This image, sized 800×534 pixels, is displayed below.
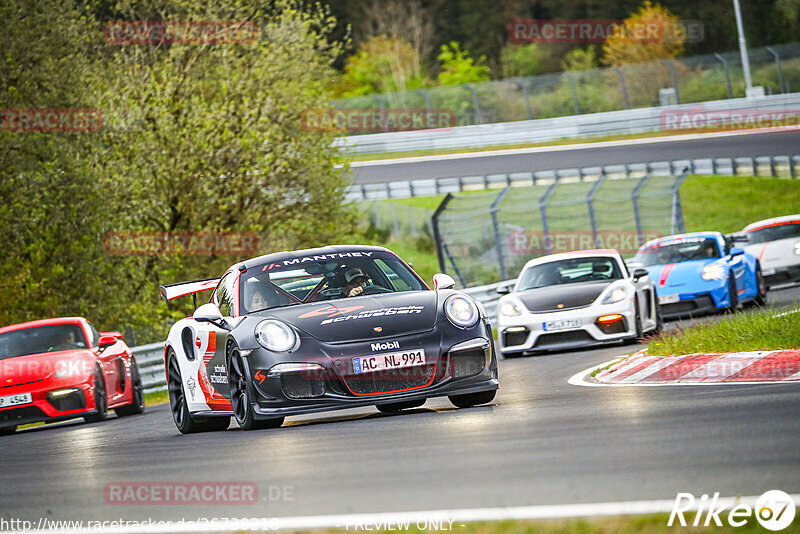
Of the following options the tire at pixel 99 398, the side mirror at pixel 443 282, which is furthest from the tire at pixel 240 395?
the tire at pixel 99 398

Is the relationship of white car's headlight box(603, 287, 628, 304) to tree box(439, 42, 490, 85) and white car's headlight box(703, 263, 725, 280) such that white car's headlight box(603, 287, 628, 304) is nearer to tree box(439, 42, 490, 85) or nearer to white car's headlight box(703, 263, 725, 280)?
white car's headlight box(703, 263, 725, 280)

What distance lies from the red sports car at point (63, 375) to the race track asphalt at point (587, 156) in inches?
1066

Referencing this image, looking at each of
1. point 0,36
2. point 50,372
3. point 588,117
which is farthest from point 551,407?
point 588,117

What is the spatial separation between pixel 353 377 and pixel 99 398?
22.0 feet

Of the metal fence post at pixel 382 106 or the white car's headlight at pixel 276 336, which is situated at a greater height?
the white car's headlight at pixel 276 336

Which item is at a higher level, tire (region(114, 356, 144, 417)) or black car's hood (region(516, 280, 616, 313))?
black car's hood (region(516, 280, 616, 313))

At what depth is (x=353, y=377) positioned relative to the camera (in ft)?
29.1

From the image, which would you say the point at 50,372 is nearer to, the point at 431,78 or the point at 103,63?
the point at 103,63
